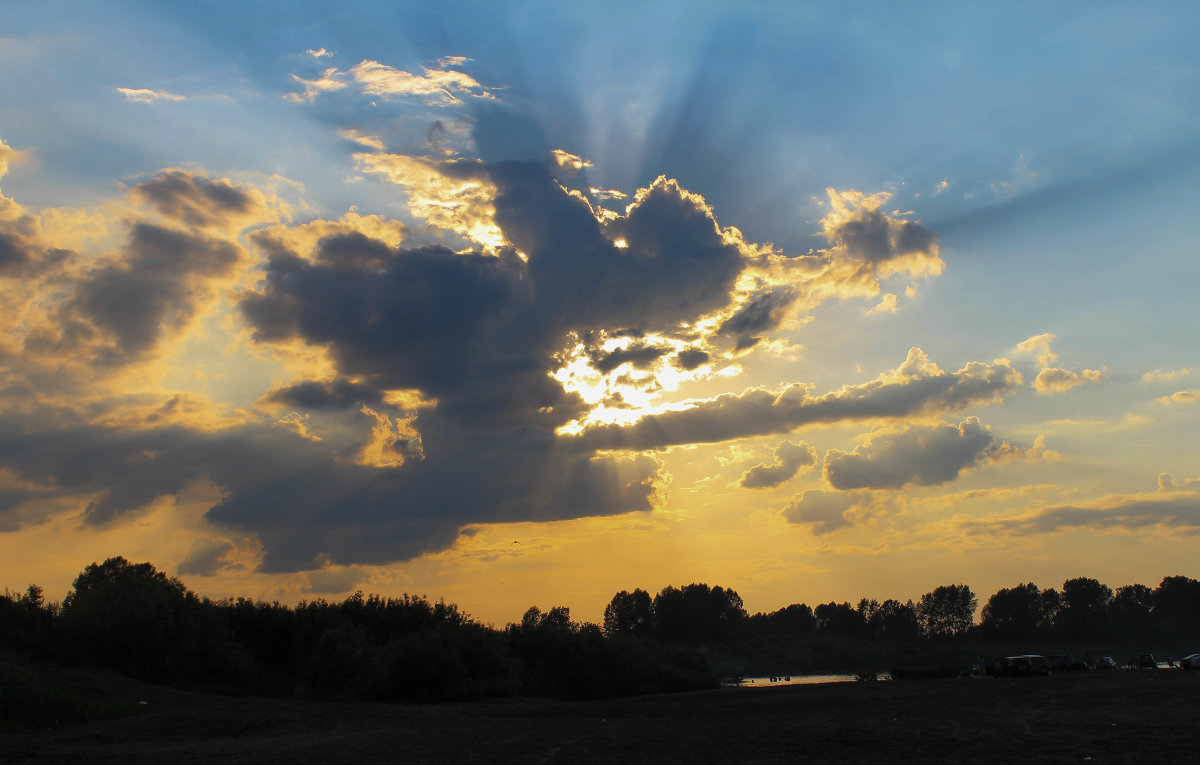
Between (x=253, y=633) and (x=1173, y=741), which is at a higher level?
(x=253, y=633)

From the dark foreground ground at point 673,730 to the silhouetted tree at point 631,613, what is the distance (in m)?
152

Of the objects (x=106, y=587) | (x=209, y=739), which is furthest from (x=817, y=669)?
(x=209, y=739)

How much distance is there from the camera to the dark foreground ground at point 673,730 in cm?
2475

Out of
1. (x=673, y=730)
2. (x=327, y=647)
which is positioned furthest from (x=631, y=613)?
(x=673, y=730)

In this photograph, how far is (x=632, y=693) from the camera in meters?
79.7

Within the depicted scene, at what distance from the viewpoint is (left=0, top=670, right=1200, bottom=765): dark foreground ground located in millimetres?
24750

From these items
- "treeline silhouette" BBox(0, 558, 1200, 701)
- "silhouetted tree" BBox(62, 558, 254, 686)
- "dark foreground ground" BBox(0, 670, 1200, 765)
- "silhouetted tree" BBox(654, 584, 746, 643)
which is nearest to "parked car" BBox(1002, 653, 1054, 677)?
"dark foreground ground" BBox(0, 670, 1200, 765)

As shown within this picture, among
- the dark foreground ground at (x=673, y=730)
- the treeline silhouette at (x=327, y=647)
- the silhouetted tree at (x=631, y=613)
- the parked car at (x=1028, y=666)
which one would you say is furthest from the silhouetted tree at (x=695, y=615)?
the dark foreground ground at (x=673, y=730)

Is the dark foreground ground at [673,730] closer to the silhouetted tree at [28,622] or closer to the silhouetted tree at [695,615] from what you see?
the silhouetted tree at [28,622]

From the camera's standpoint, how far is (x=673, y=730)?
31.4m

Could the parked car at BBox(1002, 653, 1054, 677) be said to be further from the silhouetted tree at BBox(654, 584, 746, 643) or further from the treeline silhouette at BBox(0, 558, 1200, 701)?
the silhouetted tree at BBox(654, 584, 746, 643)

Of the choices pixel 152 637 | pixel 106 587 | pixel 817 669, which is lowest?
pixel 817 669

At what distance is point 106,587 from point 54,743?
28832 mm

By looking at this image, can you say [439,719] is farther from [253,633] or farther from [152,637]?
[253,633]
